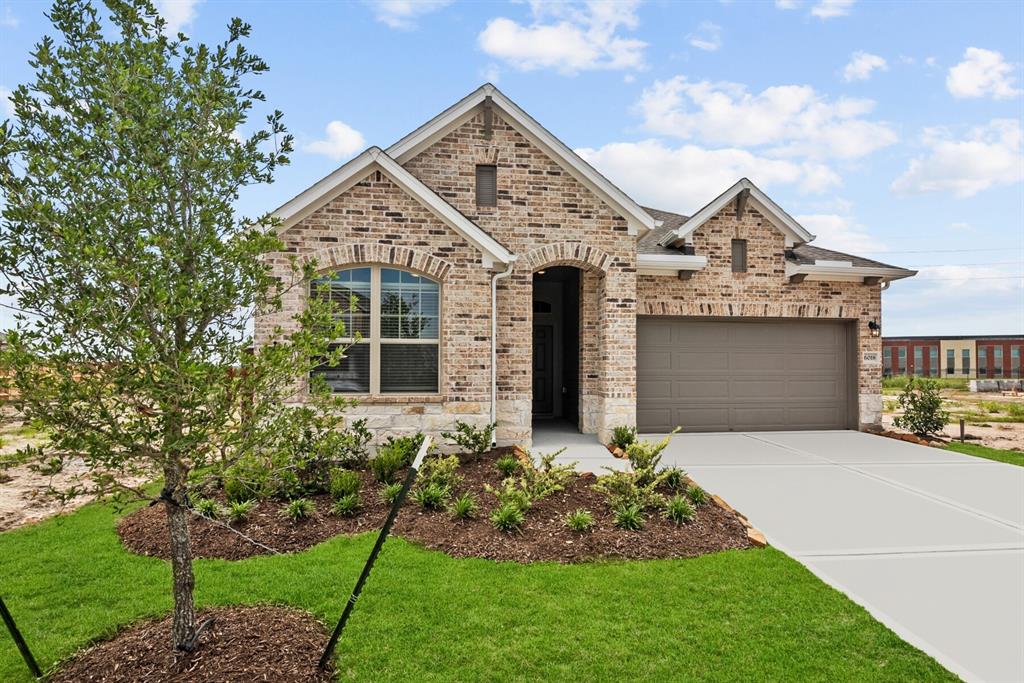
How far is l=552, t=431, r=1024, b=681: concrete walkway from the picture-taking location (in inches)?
164

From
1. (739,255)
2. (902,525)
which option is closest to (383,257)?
(902,525)

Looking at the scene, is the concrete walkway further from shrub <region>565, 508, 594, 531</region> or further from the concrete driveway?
shrub <region>565, 508, 594, 531</region>

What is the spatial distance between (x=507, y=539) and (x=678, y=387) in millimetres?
7382

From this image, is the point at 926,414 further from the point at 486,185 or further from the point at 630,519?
the point at 486,185

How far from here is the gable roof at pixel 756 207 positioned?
1177 centimetres

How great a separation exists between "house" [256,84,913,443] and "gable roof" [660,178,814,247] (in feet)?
0.14

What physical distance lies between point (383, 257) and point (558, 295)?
562 cm

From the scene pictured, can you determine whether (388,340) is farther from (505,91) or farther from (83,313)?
(83,313)

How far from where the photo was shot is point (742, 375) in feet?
40.3

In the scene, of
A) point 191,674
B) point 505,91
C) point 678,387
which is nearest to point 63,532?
point 191,674

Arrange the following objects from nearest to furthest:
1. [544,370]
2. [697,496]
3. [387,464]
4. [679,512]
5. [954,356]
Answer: [679,512]
[697,496]
[387,464]
[544,370]
[954,356]

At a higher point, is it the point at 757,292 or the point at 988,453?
the point at 757,292

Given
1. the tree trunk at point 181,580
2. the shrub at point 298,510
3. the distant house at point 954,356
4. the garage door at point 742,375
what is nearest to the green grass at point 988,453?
the garage door at point 742,375

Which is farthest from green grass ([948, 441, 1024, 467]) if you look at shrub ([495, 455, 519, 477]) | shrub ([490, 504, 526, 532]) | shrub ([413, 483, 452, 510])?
shrub ([413, 483, 452, 510])
